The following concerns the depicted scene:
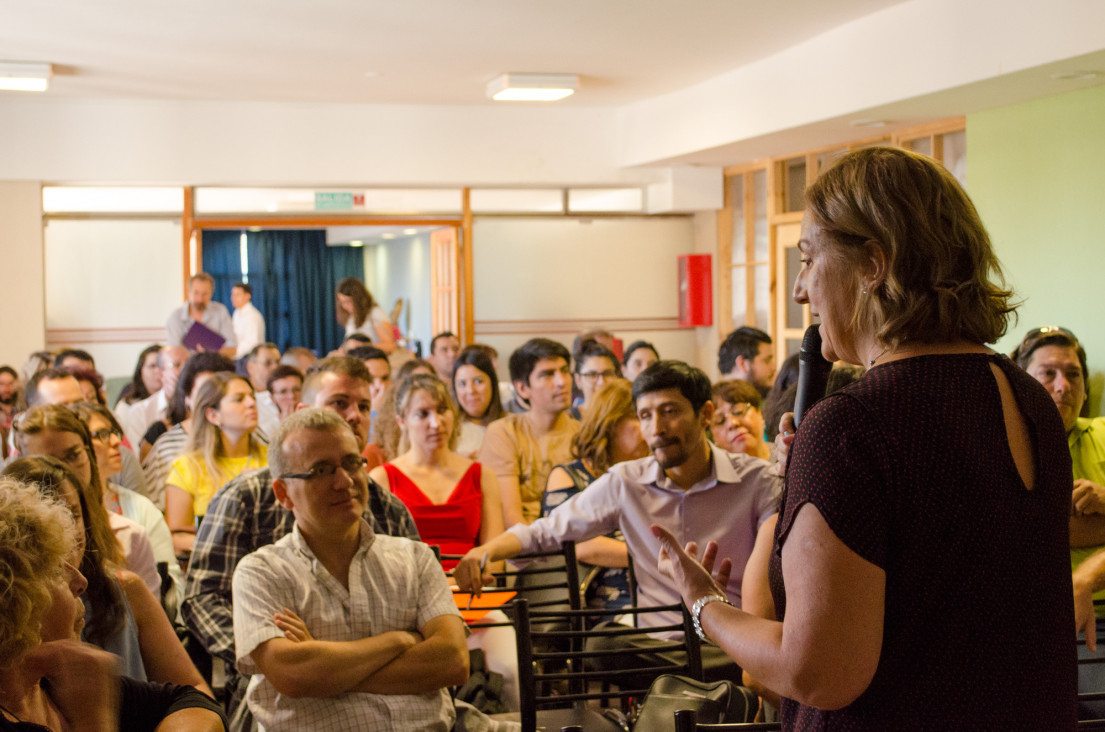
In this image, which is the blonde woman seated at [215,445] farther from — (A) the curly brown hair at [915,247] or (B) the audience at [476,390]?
(A) the curly brown hair at [915,247]

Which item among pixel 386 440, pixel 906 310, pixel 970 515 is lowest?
pixel 386 440

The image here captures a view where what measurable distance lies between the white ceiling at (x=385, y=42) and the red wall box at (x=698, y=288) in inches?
71.5

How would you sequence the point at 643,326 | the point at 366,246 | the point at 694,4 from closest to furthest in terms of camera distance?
1. the point at 694,4
2. the point at 643,326
3. the point at 366,246

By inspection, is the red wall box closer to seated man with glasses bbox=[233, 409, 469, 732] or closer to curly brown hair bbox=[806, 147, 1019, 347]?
seated man with glasses bbox=[233, 409, 469, 732]

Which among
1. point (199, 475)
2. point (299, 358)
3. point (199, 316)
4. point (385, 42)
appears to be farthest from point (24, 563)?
point (199, 316)

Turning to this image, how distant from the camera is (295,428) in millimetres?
2783

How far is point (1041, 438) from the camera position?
131 centimetres

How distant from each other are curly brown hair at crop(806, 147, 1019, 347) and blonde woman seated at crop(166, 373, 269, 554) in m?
3.66

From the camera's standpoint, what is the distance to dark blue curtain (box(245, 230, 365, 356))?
1549cm

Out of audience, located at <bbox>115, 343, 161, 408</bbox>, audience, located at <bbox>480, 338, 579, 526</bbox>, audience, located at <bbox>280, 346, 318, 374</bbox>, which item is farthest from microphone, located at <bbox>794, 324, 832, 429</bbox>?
audience, located at <bbox>115, 343, 161, 408</bbox>

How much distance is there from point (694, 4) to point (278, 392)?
10.7ft

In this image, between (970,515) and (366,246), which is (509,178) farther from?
(970,515)

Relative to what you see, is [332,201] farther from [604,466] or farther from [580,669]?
[580,669]

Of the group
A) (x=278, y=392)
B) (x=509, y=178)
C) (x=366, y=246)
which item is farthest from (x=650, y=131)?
(x=366, y=246)
